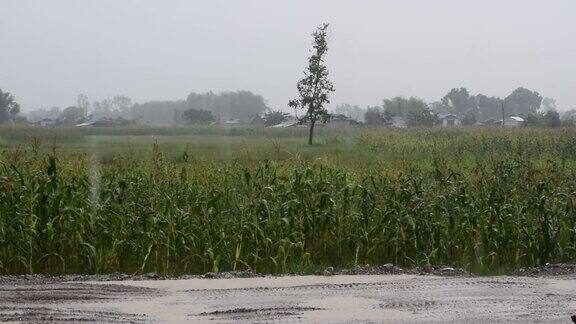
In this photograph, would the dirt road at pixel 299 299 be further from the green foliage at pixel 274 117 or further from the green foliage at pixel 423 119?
the green foliage at pixel 423 119

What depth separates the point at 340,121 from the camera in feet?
108

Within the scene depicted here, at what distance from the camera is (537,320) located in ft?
17.8

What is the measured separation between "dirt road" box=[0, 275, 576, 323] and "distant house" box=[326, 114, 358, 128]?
2415 cm

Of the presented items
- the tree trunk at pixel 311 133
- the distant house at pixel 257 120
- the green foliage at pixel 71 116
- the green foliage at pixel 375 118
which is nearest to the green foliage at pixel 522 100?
the green foliage at pixel 375 118

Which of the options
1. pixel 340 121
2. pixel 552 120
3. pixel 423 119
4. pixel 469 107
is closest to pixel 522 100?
pixel 469 107

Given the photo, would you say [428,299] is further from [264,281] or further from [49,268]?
[49,268]

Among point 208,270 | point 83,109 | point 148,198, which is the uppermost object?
point 83,109

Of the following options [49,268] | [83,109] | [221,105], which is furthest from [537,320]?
[221,105]

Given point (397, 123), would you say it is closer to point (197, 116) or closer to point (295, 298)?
point (197, 116)

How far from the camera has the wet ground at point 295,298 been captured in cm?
548

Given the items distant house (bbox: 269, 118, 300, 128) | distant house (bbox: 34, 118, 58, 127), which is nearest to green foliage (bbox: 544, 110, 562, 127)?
distant house (bbox: 269, 118, 300, 128)

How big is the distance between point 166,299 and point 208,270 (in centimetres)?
182

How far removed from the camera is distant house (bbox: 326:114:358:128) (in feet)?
103

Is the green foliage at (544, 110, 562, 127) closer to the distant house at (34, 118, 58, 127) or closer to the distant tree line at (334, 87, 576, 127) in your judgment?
the distant tree line at (334, 87, 576, 127)
